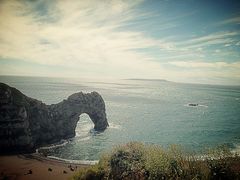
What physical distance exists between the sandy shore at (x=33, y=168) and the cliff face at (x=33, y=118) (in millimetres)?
4974

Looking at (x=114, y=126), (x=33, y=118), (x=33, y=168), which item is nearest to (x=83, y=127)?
(x=114, y=126)

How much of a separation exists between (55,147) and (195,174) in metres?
44.8

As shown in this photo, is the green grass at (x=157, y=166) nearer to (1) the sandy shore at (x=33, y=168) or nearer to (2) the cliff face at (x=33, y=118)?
→ (1) the sandy shore at (x=33, y=168)

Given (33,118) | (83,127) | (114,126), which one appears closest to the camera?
(33,118)

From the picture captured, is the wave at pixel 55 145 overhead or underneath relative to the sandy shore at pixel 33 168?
overhead

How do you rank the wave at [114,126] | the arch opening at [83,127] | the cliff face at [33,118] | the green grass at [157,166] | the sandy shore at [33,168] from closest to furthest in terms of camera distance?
the green grass at [157,166] → the sandy shore at [33,168] → the cliff face at [33,118] → the arch opening at [83,127] → the wave at [114,126]

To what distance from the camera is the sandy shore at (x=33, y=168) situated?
47.4 meters

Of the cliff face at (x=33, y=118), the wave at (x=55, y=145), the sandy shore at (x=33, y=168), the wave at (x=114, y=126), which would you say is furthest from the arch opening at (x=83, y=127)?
the sandy shore at (x=33, y=168)

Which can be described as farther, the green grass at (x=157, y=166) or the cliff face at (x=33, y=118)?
the cliff face at (x=33, y=118)

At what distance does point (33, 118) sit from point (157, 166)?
4500 centimetres

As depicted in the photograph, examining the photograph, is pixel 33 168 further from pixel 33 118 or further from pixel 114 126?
pixel 114 126

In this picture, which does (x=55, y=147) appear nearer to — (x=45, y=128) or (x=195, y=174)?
(x=45, y=128)

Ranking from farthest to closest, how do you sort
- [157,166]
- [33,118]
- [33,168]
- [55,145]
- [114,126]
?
[114,126] → [55,145] → [33,118] → [33,168] → [157,166]

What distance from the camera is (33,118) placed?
215ft
